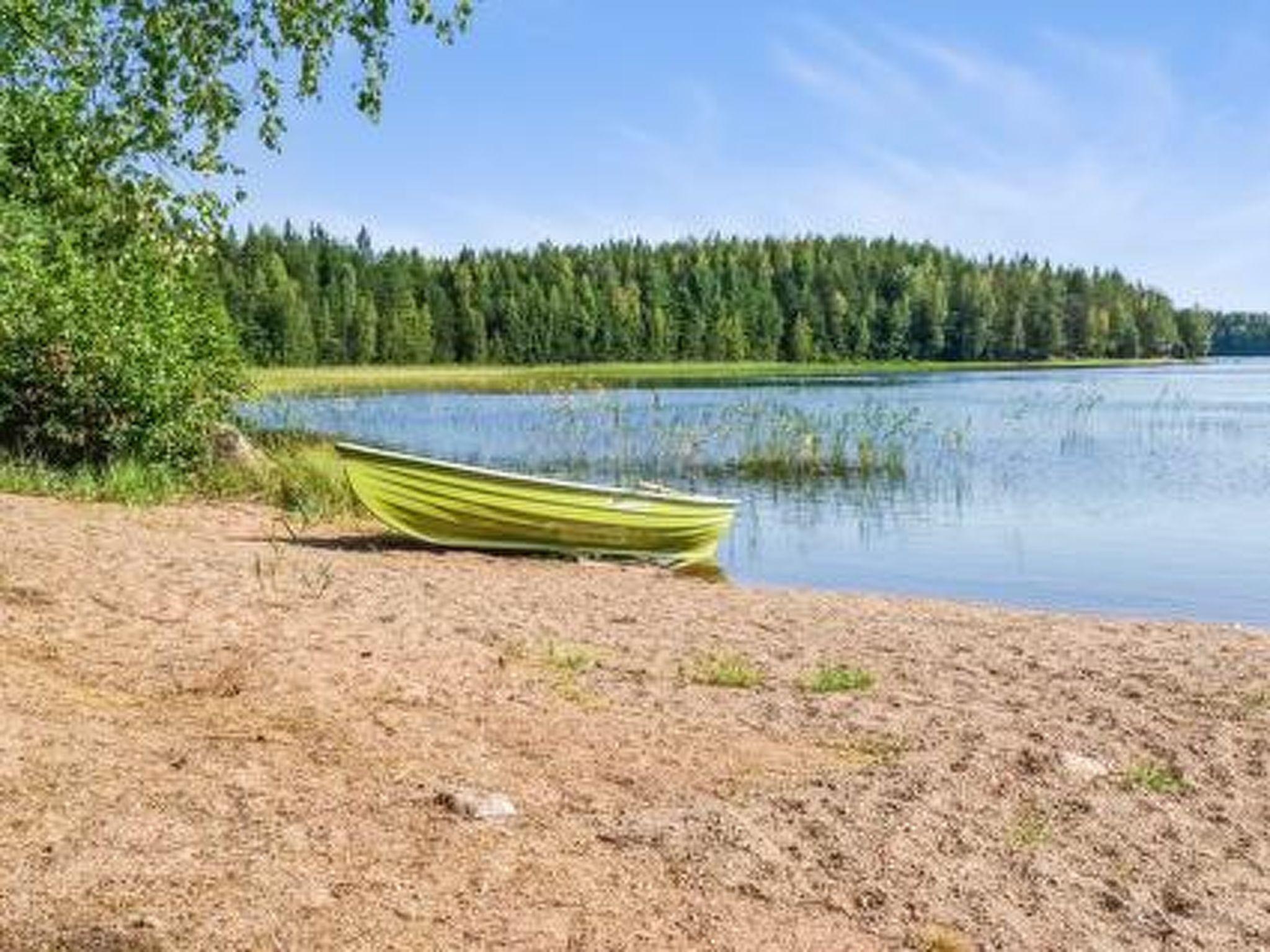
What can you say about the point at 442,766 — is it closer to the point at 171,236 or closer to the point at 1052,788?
the point at 1052,788

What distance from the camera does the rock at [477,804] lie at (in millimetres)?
6203

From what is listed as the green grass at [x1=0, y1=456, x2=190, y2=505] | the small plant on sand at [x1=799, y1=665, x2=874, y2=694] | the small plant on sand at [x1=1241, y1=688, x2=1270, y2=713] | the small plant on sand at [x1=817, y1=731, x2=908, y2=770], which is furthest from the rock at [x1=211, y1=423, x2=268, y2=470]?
the small plant on sand at [x1=1241, y1=688, x2=1270, y2=713]

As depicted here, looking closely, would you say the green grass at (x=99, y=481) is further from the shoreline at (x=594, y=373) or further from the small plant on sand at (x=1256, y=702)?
the shoreline at (x=594, y=373)

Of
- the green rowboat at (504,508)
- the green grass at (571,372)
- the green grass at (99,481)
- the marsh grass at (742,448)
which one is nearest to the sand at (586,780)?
the green rowboat at (504,508)

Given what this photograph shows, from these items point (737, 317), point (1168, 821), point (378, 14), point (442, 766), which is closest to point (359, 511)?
point (378, 14)

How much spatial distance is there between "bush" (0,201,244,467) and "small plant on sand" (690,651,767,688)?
1195cm

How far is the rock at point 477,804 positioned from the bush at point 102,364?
1452 cm

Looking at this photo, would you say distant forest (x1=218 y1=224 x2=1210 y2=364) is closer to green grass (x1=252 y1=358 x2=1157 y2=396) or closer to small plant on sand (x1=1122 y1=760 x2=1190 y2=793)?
green grass (x1=252 y1=358 x2=1157 y2=396)

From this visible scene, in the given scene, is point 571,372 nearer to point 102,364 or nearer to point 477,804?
point 102,364

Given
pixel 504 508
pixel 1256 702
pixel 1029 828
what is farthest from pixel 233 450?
pixel 1029 828

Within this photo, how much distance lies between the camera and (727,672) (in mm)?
9539

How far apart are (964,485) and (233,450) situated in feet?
50.4

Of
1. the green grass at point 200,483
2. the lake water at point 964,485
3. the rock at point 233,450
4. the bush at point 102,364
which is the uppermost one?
the bush at point 102,364

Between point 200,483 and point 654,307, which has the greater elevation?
point 654,307
